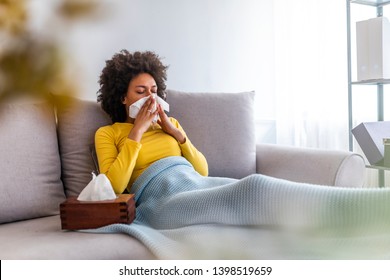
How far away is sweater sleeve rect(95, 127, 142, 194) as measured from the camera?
1.08 meters

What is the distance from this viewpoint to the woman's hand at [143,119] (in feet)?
3.76

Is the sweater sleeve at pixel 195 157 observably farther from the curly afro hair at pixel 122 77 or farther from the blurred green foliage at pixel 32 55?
the blurred green foliage at pixel 32 55

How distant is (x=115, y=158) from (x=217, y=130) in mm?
392

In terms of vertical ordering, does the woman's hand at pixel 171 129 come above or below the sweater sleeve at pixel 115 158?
above

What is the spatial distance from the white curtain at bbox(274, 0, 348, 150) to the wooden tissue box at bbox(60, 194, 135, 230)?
101 cm

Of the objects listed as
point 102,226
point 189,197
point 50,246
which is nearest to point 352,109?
point 189,197

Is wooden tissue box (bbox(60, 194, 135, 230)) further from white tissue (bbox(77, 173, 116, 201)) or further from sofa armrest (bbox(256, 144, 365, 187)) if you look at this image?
sofa armrest (bbox(256, 144, 365, 187))

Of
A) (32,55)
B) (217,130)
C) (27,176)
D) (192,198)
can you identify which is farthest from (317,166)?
(32,55)

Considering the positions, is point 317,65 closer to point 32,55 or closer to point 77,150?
point 77,150

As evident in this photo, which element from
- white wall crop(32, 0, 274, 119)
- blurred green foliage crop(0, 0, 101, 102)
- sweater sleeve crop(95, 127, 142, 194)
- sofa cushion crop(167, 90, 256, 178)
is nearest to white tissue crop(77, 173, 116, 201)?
sweater sleeve crop(95, 127, 142, 194)

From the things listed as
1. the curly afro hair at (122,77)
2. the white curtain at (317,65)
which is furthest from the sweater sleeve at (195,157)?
the white curtain at (317,65)

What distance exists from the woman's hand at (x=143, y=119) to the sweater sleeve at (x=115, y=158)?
0.03 metres

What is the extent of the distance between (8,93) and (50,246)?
2.53ft
